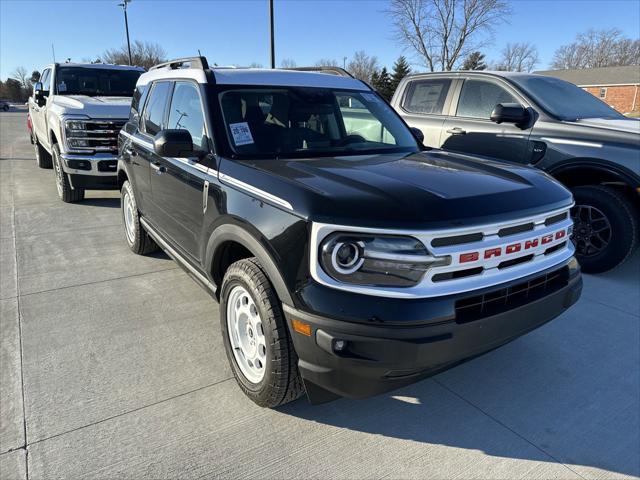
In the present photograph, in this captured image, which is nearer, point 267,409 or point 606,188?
point 267,409

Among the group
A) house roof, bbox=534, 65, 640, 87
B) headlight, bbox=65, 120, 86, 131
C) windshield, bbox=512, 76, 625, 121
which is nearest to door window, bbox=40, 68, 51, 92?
headlight, bbox=65, 120, 86, 131

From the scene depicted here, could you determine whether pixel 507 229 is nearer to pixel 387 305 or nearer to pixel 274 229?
pixel 387 305

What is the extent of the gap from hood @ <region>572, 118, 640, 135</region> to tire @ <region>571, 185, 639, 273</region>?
0.59m

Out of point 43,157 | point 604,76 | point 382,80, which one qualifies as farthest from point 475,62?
point 43,157

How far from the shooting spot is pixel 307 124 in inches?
132

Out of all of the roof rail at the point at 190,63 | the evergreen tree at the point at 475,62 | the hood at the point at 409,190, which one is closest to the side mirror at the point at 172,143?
the hood at the point at 409,190

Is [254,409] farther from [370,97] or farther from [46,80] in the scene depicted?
[46,80]

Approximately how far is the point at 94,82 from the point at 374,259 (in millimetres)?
8135

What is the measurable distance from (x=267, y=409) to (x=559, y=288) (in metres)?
1.79

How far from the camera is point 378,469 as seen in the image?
7.41ft

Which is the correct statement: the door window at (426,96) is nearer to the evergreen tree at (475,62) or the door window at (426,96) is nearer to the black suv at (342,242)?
the black suv at (342,242)

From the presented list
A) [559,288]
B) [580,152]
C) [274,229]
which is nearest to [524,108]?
[580,152]

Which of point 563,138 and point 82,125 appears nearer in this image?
point 563,138

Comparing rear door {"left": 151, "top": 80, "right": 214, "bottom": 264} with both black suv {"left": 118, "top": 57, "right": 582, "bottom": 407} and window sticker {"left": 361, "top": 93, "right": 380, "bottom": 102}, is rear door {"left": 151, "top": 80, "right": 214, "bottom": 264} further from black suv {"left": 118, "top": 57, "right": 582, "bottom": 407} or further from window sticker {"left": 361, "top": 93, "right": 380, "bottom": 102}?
window sticker {"left": 361, "top": 93, "right": 380, "bottom": 102}
